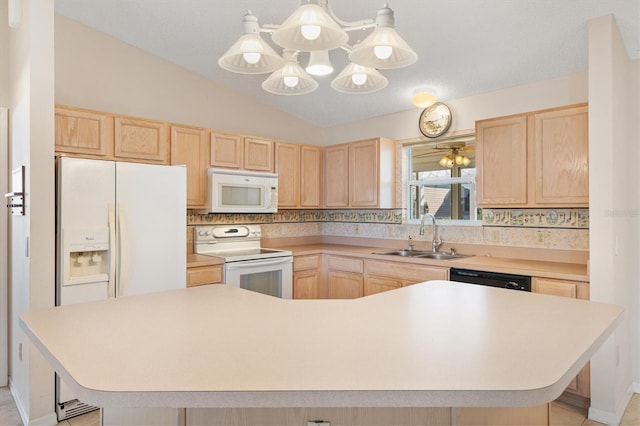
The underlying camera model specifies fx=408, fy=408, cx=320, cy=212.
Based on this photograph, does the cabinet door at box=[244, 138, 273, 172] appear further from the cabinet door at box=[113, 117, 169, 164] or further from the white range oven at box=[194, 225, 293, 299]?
the cabinet door at box=[113, 117, 169, 164]

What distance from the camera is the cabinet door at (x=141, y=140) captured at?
325 centimetres

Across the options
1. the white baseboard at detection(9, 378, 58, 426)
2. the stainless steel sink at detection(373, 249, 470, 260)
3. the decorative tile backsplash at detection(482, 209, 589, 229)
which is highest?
the decorative tile backsplash at detection(482, 209, 589, 229)

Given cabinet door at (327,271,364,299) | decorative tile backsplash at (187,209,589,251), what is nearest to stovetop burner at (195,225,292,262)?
decorative tile backsplash at (187,209,589,251)

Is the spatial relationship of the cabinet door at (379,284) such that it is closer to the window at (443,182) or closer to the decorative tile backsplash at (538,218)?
the window at (443,182)

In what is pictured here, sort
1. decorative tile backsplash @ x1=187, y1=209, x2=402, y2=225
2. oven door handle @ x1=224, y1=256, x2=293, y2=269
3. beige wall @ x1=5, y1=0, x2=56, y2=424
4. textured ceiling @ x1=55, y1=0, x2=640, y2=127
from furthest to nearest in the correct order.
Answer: decorative tile backsplash @ x1=187, y1=209, x2=402, y2=225 → oven door handle @ x1=224, y1=256, x2=293, y2=269 → textured ceiling @ x1=55, y1=0, x2=640, y2=127 → beige wall @ x1=5, y1=0, x2=56, y2=424

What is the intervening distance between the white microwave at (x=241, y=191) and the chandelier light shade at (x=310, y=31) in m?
2.20

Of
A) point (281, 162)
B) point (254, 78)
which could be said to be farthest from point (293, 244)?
point (254, 78)

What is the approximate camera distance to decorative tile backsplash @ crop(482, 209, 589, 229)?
3236mm

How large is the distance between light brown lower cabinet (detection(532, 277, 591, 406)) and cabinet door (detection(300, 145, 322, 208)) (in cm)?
259

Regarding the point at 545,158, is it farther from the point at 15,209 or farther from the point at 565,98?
the point at 15,209

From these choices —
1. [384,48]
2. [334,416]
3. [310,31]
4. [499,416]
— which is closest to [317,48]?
[310,31]

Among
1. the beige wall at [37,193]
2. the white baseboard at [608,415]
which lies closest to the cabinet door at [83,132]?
the beige wall at [37,193]

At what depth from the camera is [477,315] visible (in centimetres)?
153

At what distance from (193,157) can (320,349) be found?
9.69ft
